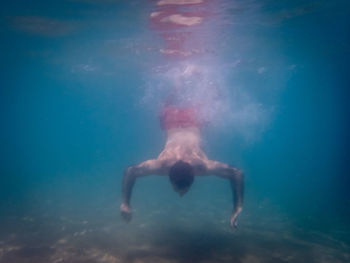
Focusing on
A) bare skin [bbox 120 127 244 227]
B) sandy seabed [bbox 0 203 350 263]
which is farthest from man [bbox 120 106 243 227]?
sandy seabed [bbox 0 203 350 263]

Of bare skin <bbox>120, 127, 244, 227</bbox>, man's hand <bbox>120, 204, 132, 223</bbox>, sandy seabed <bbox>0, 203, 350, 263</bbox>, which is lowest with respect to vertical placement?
sandy seabed <bbox>0, 203, 350, 263</bbox>

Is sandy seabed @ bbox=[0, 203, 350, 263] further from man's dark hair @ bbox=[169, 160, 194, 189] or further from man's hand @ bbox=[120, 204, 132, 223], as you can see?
man's dark hair @ bbox=[169, 160, 194, 189]

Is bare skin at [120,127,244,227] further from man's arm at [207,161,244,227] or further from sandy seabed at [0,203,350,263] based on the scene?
sandy seabed at [0,203,350,263]

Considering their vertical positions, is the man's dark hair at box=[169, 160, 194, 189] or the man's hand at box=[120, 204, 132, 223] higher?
the man's dark hair at box=[169, 160, 194, 189]

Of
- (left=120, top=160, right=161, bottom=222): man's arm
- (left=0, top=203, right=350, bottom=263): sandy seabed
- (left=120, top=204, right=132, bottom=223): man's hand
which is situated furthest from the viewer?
(left=0, top=203, right=350, bottom=263): sandy seabed

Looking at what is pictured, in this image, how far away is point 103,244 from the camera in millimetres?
11258

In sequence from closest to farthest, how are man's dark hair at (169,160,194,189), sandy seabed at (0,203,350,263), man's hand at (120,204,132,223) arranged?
man's dark hair at (169,160,194,189), man's hand at (120,204,132,223), sandy seabed at (0,203,350,263)

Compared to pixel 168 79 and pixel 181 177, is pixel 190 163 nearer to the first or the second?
pixel 181 177

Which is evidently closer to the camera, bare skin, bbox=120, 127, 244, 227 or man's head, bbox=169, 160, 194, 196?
man's head, bbox=169, 160, 194, 196

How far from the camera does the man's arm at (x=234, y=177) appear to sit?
8.60m

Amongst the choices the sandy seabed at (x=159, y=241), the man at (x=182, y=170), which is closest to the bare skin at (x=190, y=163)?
the man at (x=182, y=170)

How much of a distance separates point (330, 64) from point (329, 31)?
33.8 ft

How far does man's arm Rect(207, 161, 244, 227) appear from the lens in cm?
860

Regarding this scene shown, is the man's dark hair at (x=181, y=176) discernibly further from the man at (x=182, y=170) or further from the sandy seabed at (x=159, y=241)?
the sandy seabed at (x=159, y=241)
